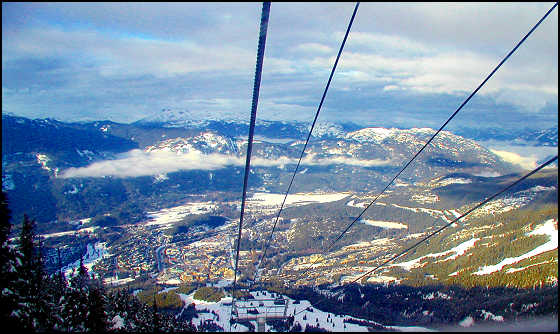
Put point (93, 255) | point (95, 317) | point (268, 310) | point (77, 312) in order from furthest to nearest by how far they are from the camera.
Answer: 1. point (93, 255)
2. point (268, 310)
3. point (77, 312)
4. point (95, 317)

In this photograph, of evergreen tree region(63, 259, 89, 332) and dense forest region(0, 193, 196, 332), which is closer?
dense forest region(0, 193, 196, 332)

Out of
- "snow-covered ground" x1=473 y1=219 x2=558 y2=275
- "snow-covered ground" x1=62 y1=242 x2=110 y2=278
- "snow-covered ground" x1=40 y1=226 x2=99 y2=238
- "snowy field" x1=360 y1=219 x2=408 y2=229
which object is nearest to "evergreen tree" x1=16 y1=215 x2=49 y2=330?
"snow-covered ground" x1=473 y1=219 x2=558 y2=275

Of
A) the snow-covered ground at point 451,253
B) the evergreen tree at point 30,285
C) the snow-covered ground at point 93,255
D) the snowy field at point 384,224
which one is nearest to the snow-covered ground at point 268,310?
the evergreen tree at point 30,285

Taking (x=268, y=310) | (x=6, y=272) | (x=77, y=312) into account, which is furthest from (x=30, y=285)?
(x=268, y=310)

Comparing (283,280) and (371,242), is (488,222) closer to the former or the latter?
(371,242)

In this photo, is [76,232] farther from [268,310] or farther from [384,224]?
[384,224]

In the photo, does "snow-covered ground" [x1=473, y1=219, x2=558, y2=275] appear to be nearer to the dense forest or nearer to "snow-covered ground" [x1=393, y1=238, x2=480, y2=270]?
"snow-covered ground" [x1=393, y1=238, x2=480, y2=270]

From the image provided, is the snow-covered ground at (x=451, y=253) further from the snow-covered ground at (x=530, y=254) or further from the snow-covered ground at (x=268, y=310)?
the snow-covered ground at (x=268, y=310)

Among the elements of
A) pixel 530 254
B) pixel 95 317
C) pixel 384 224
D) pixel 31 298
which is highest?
pixel 31 298

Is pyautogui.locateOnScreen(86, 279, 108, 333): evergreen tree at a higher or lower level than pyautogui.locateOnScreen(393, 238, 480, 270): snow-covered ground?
higher
